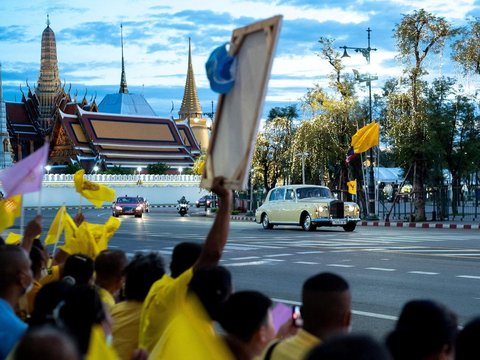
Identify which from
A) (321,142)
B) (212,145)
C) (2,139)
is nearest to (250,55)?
(212,145)

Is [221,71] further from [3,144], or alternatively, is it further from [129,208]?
[3,144]

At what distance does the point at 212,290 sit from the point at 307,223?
84.2 ft

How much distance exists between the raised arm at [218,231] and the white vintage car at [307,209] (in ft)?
80.2

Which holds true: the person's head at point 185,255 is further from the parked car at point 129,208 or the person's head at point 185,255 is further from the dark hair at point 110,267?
the parked car at point 129,208

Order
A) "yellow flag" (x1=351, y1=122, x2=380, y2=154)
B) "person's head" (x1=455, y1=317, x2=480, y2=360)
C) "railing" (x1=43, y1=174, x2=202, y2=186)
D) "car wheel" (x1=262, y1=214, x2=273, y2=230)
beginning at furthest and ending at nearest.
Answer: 1. "railing" (x1=43, y1=174, x2=202, y2=186)
2. "yellow flag" (x1=351, y1=122, x2=380, y2=154)
3. "car wheel" (x1=262, y1=214, x2=273, y2=230)
4. "person's head" (x1=455, y1=317, x2=480, y2=360)

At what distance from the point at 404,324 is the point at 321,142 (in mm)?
37809

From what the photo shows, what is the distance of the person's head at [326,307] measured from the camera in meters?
3.75

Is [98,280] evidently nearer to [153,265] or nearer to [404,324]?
[153,265]

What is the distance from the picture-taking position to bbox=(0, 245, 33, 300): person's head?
4570 millimetres

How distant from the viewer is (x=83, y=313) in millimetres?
3826

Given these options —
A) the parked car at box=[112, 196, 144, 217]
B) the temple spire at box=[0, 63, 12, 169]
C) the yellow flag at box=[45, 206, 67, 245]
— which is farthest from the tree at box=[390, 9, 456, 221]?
the temple spire at box=[0, 63, 12, 169]

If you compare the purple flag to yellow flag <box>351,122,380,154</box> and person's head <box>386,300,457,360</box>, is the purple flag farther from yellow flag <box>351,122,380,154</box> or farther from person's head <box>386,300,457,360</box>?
yellow flag <box>351,122,380,154</box>

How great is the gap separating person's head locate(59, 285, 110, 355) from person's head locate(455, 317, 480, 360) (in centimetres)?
155

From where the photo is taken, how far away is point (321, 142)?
4128cm
